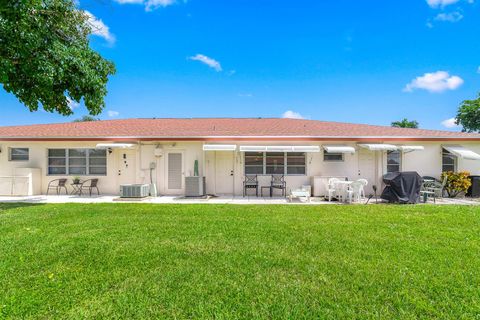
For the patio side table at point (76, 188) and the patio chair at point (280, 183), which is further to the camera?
the patio side table at point (76, 188)

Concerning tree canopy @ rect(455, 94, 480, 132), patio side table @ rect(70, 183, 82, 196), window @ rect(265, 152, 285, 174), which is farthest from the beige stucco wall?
tree canopy @ rect(455, 94, 480, 132)

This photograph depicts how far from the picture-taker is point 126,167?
14.8 metres

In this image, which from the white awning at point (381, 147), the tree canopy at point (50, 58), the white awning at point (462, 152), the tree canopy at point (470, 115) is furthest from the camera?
the tree canopy at point (470, 115)

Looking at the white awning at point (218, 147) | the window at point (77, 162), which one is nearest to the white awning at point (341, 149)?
the white awning at point (218, 147)

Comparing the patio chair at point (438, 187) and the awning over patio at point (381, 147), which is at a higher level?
the awning over patio at point (381, 147)

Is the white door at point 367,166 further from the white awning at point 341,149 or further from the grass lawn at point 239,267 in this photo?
the grass lawn at point 239,267

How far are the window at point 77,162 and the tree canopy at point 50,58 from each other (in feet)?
8.26

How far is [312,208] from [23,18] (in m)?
13.2

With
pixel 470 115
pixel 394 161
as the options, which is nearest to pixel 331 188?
pixel 394 161

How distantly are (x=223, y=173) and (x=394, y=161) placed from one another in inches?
388

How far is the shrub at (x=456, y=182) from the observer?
44.5ft

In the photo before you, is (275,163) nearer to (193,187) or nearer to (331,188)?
(331,188)

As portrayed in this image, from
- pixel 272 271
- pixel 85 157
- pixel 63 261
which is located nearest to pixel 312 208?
pixel 272 271

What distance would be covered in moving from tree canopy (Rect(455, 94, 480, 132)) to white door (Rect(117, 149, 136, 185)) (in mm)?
53633
